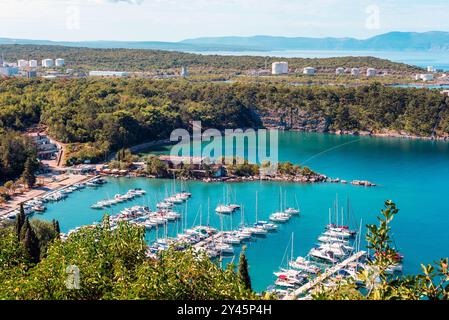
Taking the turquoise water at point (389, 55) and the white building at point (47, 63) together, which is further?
the white building at point (47, 63)

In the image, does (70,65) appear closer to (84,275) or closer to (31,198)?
(31,198)

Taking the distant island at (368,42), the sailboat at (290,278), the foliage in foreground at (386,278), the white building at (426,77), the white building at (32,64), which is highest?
the distant island at (368,42)

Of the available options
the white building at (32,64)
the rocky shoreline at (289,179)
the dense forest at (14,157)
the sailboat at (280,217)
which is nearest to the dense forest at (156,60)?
the white building at (32,64)

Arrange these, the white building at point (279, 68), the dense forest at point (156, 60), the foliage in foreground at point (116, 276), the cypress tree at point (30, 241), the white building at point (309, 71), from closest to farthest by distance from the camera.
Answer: the foliage in foreground at point (116, 276), the cypress tree at point (30, 241), the white building at point (309, 71), the white building at point (279, 68), the dense forest at point (156, 60)

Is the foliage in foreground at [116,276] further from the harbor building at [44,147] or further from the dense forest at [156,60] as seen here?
the dense forest at [156,60]

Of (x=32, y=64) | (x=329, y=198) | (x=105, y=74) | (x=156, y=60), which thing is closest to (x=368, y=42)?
(x=105, y=74)
